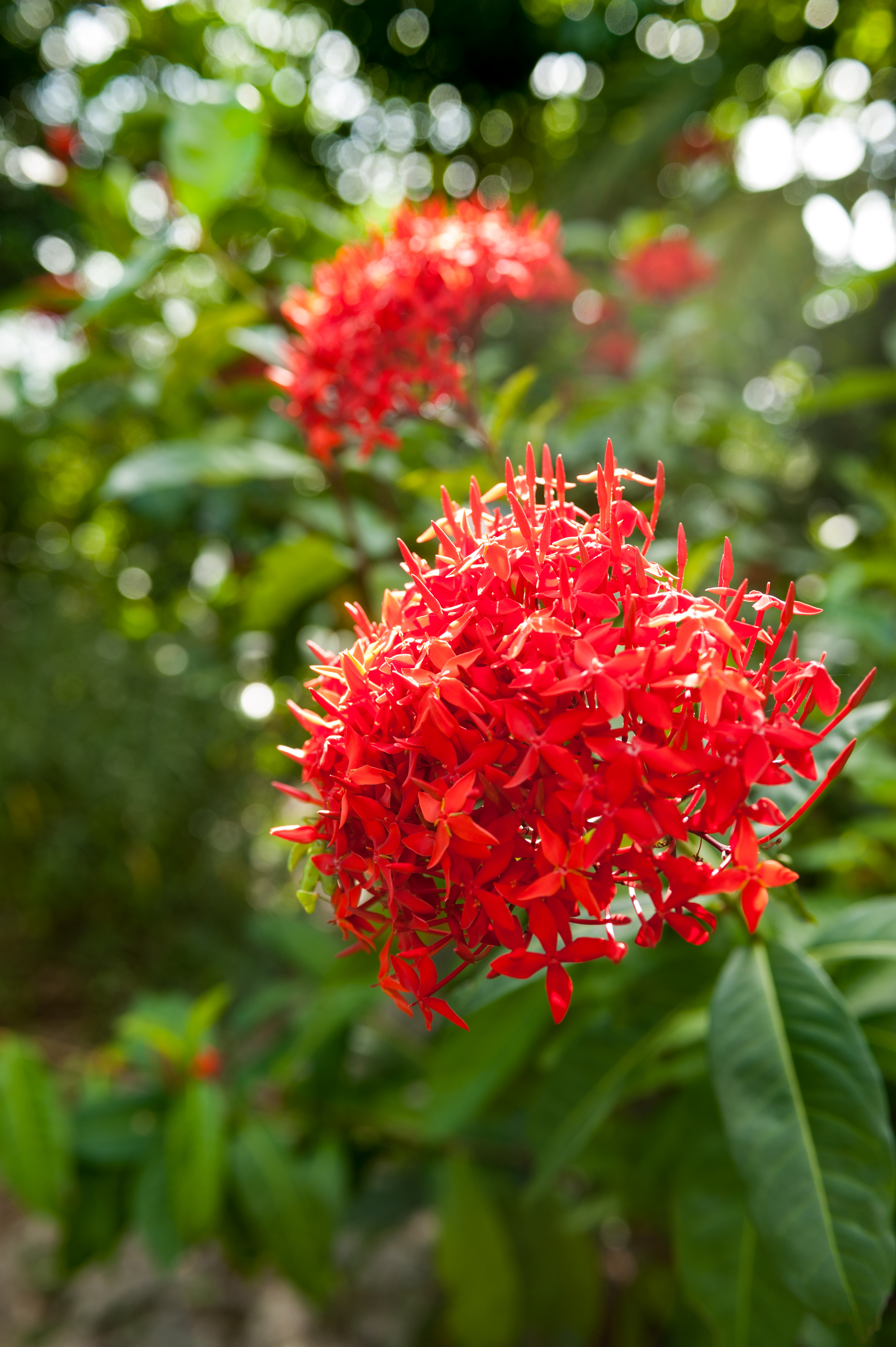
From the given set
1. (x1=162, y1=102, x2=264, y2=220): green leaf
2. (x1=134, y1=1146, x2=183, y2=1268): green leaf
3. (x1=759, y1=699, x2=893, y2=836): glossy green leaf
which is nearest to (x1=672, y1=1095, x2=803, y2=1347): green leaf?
(x1=759, y1=699, x2=893, y2=836): glossy green leaf

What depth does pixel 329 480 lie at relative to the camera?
66.0 inches

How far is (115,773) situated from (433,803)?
343 centimetres

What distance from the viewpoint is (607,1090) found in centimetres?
119

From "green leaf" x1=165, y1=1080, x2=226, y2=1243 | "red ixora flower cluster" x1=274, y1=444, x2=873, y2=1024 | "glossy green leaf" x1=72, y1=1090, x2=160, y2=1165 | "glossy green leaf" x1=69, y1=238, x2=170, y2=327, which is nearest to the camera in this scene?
"red ixora flower cluster" x1=274, y1=444, x2=873, y2=1024

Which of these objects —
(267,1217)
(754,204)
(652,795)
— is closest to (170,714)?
(267,1217)

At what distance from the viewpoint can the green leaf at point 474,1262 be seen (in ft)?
6.12

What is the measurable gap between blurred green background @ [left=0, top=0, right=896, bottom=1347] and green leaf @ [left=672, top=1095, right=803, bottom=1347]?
14 mm

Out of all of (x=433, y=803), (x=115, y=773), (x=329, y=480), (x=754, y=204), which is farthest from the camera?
(x=115, y=773)

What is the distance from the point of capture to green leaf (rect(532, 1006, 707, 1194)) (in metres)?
1.13

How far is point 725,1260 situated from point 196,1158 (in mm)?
1022

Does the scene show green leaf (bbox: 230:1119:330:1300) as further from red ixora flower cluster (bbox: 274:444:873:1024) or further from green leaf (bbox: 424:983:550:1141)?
red ixora flower cluster (bbox: 274:444:873:1024)

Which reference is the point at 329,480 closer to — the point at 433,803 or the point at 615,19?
the point at 433,803

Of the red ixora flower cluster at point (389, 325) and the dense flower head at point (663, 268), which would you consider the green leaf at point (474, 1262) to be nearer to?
the red ixora flower cluster at point (389, 325)

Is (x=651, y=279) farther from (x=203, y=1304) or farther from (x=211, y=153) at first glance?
(x=203, y=1304)
